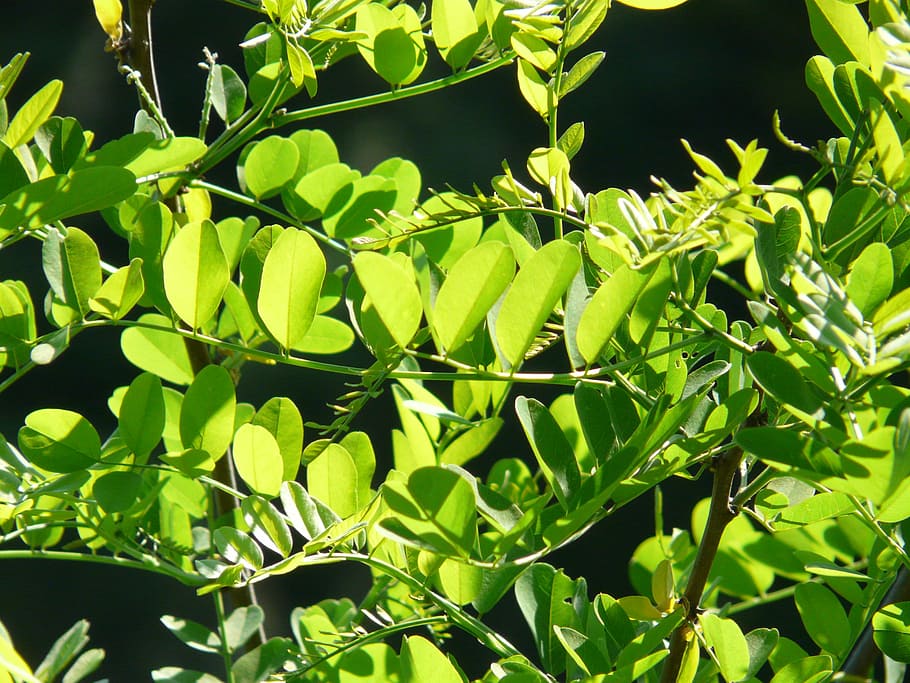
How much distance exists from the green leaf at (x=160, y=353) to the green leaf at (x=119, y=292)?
165 millimetres

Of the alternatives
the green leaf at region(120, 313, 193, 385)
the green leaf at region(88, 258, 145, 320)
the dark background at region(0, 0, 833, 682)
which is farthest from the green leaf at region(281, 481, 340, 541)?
the dark background at region(0, 0, 833, 682)

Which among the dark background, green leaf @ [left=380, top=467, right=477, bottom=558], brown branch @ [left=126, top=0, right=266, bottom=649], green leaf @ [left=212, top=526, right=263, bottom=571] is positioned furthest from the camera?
the dark background

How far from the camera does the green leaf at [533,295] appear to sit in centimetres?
33

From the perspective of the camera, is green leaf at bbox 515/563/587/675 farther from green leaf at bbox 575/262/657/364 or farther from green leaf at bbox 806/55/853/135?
green leaf at bbox 806/55/853/135

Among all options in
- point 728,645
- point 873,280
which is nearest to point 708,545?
point 728,645

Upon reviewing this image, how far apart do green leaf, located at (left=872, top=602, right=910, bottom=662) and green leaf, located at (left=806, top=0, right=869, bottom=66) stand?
0.75ft

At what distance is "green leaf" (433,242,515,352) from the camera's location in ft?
1.09

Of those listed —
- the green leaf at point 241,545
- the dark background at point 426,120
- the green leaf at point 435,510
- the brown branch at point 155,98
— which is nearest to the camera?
the green leaf at point 435,510

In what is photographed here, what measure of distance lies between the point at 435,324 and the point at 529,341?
4 centimetres

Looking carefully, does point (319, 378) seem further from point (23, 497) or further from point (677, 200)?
point (677, 200)

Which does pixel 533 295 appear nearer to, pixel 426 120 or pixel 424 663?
pixel 424 663

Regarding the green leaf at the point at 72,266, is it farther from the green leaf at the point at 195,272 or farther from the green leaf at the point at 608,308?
the green leaf at the point at 608,308

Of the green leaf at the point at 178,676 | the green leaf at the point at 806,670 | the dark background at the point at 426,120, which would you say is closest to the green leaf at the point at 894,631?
the green leaf at the point at 806,670

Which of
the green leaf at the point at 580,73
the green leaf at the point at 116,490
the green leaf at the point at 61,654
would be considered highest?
the green leaf at the point at 580,73
